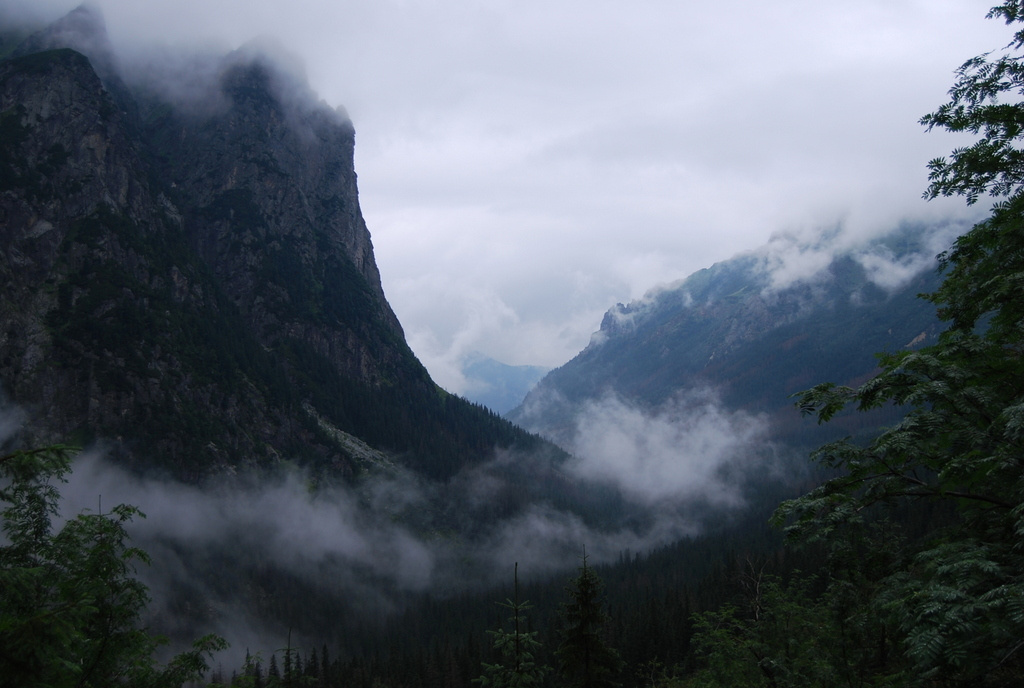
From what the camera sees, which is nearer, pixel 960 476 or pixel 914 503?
pixel 960 476

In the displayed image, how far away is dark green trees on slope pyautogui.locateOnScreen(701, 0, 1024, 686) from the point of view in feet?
21.3

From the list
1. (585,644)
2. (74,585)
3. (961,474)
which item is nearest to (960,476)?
(961,474)

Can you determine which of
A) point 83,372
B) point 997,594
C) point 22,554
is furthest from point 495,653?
point 83,372

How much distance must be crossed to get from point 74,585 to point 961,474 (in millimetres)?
18026

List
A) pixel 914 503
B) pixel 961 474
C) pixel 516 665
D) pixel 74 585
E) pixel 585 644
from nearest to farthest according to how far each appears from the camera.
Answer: pixel 961 474 → pixel 914 503 → pixel 74 585 → pixel 516 665 → pixel 585 644

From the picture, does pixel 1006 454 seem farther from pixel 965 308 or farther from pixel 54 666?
pixel 54 666

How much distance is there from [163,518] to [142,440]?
2531cm

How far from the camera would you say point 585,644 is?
2655 centimetres

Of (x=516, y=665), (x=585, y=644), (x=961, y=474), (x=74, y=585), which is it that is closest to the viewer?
(x=961, y=474)

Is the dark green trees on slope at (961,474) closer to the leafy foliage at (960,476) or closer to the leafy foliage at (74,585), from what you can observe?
the leafy foliage at (960,476)

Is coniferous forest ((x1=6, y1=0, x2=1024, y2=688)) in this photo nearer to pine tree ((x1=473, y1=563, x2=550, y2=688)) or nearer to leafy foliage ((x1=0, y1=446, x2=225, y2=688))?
leafy foliage ((x1=0, y1=446, x2=225, y2=688))

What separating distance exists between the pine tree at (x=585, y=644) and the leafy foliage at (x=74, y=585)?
15756 millimetres

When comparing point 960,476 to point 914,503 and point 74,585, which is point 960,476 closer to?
point 914,503

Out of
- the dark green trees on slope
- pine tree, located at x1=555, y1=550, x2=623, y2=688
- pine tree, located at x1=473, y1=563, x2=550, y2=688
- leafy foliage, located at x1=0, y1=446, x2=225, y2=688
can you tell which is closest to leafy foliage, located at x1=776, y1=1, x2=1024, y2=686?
the dark green trees on slope
